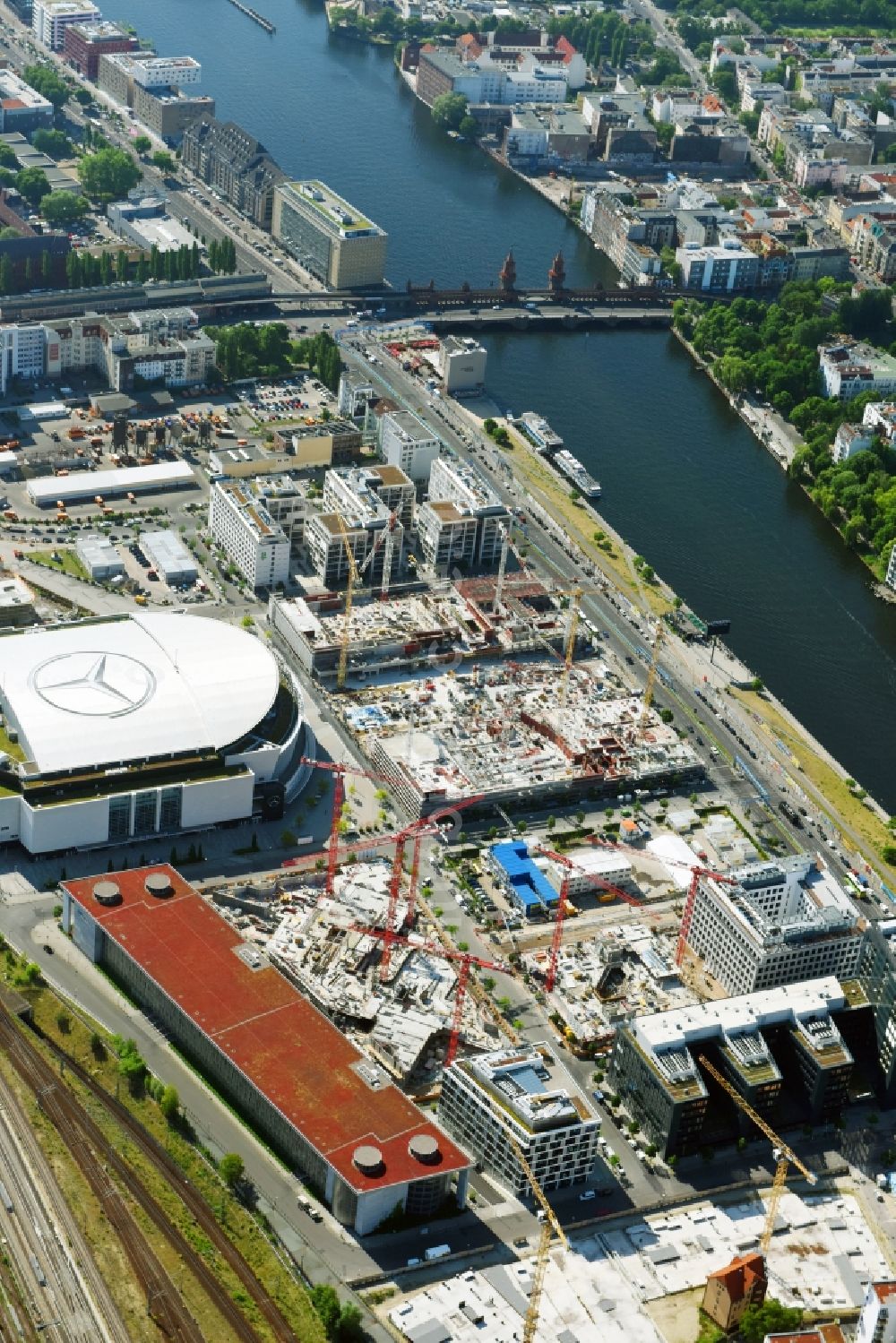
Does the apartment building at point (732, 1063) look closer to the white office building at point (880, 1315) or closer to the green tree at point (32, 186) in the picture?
the white office building at point (880, 1315)

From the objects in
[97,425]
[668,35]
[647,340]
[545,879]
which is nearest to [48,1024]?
[545,879]

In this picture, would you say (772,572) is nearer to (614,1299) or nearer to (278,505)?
(278,505)

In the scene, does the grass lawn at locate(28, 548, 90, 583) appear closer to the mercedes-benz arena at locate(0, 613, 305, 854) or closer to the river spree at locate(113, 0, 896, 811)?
the mercedes-benz arena at locate(0, 613, 305, 854)

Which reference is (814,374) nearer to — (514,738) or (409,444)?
(409,444)

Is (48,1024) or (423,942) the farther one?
(423,942)

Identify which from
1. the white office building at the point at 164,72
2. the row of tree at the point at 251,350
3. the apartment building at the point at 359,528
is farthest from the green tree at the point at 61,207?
the apartment building at the point at 359,528

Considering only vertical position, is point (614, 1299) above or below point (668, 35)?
below
